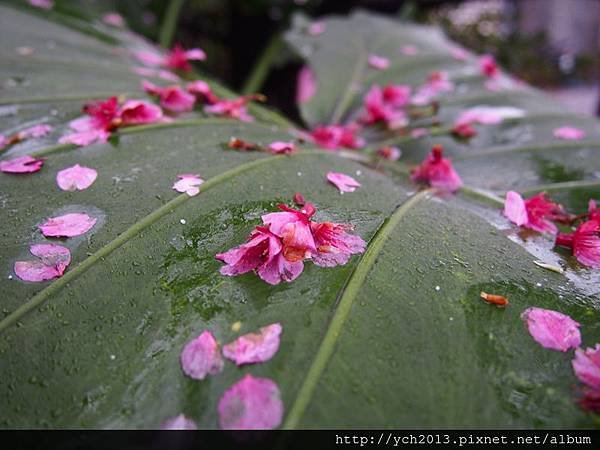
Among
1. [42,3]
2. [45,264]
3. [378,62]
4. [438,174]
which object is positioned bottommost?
[45,264]

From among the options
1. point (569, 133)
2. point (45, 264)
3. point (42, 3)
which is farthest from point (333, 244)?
point (42, 3)

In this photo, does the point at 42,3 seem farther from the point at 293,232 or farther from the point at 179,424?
the point at 179,424

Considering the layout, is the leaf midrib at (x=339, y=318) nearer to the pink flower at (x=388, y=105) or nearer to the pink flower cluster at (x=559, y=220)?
the pink flower cluster at (x=559, y=220)

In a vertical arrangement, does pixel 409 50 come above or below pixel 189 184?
above

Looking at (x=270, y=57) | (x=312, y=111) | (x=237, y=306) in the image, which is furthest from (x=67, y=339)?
(x=270, y=57)

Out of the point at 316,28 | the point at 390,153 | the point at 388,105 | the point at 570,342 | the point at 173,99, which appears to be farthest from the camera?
the point at 316,28

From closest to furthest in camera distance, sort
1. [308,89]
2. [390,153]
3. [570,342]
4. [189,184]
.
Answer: [570,342] < [189,184] < [390,153] < [308,89]

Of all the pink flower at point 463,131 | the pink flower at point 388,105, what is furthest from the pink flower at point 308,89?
the pink flower at point 463,131

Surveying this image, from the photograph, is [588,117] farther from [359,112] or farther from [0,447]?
[0,447]
